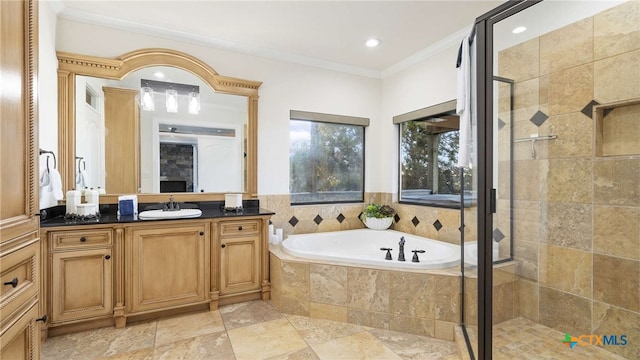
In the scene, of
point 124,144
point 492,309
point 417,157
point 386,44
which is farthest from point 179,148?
point 492,309

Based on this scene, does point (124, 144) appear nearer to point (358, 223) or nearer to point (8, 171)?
point (8, 171)

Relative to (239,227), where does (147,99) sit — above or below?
above

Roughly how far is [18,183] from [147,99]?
2175mm

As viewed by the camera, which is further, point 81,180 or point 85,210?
point 81,180

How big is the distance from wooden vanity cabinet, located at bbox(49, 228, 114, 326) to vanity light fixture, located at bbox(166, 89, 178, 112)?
129 cm

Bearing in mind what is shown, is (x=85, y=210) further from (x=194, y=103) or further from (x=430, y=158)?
(x=430, y=158)

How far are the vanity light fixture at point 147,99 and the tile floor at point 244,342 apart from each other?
193 cm

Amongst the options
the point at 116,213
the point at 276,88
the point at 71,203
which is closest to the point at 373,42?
the point at 276,88

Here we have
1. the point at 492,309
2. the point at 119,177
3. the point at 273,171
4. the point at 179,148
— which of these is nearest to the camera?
the point at 492,309

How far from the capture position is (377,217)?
3707 millimetres

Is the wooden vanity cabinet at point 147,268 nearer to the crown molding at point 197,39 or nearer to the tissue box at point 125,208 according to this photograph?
the tissue box at point 125,208

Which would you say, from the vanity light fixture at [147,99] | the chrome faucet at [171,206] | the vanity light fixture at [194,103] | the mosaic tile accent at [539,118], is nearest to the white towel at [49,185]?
the chrome faucet at [171,206]

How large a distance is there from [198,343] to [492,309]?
78.2 inches

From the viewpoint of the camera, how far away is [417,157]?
3.70 m
